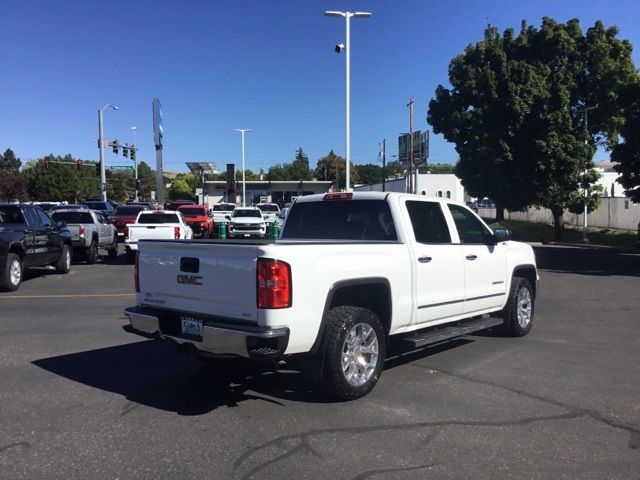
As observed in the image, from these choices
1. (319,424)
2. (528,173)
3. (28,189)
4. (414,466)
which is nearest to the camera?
(414,466)

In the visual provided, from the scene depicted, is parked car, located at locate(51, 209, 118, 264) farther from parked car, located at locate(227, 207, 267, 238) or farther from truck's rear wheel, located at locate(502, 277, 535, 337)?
truck's rear wheel, located at locate(502, 277, 535, 337)

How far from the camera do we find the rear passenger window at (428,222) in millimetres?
6488

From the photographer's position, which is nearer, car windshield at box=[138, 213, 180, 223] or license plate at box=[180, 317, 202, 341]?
license plate at box=[180, 317, 202, 341]

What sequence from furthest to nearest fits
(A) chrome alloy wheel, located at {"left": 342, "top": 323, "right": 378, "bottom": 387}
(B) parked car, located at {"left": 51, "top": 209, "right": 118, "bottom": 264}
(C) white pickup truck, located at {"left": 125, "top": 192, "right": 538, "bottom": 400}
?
(B) parked car, located at {"left": 51, "top": 209, "right": 118, "bottom": 264} < (A) chrome alloy wheel, located at {"left": 342, "top": 323, "right": 378, "bottom": 387} < (C) white pickup truck, located at {"left": 125, "top": 192, "right": 538, "bottom": 400}

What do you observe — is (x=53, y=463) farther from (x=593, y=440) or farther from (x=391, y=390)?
(x=593, y=440)

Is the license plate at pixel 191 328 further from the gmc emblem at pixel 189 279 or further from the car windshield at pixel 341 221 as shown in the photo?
the car windshield at pixel 341 221

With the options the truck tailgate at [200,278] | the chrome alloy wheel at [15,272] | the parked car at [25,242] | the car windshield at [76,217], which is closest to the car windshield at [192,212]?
the car windshield at [76,217]

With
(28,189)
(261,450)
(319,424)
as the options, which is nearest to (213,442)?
(261,450)

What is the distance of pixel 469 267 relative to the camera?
6.97 m

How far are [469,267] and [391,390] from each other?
6.42ft

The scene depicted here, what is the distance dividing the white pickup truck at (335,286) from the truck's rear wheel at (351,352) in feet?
0.04

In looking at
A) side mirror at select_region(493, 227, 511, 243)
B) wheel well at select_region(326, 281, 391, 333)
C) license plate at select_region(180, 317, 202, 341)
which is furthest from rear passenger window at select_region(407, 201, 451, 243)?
license plate at select_region(180, 317, 202, 341)

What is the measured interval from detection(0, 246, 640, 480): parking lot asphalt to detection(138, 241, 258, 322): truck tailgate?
0.91 meters

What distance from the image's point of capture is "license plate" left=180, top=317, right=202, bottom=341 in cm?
521
